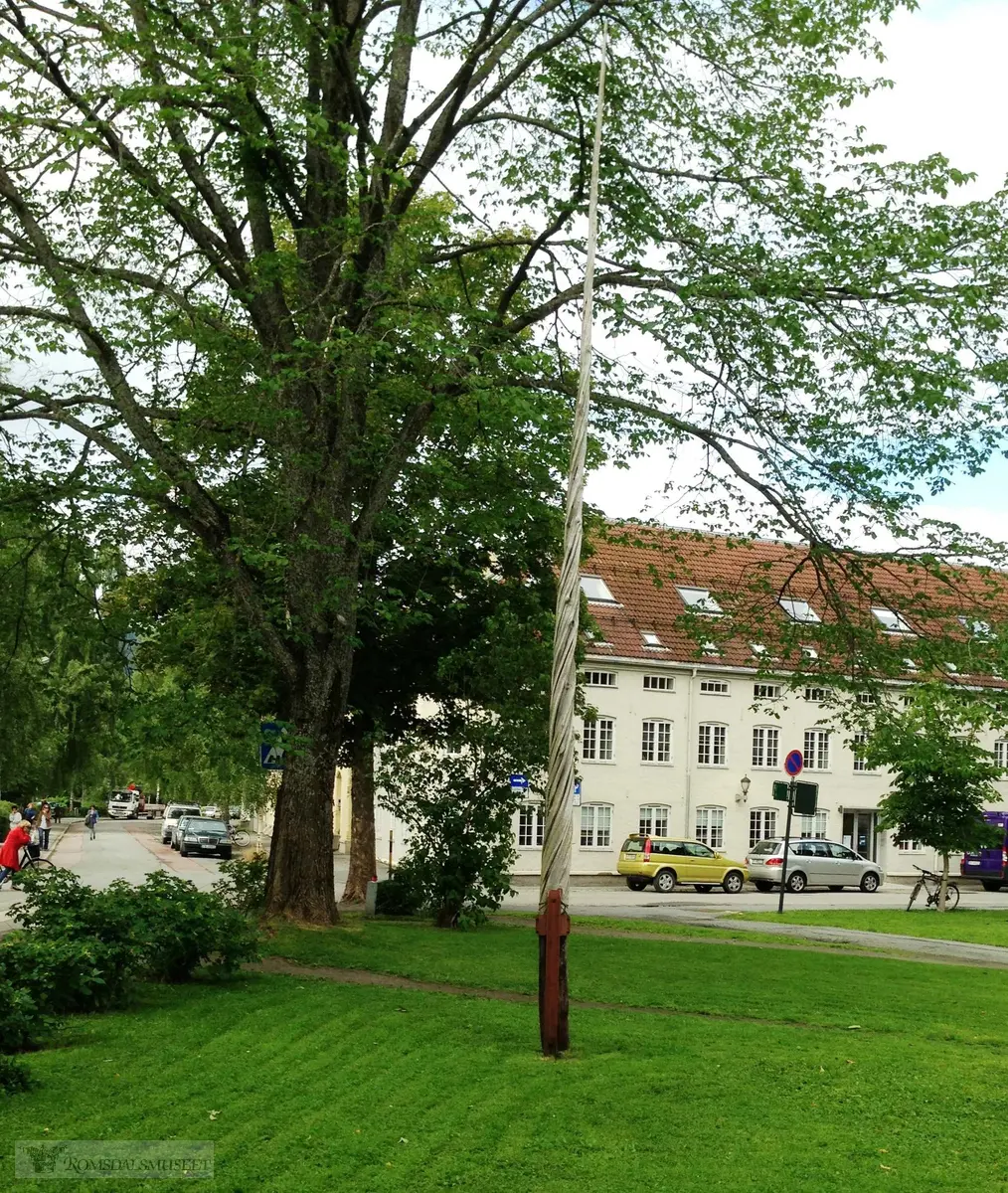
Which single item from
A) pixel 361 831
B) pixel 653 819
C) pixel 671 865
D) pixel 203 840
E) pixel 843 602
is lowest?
pixel 203 840

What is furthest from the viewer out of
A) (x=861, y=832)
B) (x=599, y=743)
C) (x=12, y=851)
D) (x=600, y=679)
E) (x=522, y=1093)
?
(x=861, y=832)

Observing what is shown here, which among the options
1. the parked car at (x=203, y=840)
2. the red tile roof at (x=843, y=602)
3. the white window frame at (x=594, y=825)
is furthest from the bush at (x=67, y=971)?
the parked car at (x=203, y=840)

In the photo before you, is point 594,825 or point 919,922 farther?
point 594,825

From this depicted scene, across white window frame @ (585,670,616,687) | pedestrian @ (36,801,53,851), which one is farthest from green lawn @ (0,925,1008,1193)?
pedestrian @ (36,801,53,851)

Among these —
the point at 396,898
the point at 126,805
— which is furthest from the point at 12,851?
the point at 126,805

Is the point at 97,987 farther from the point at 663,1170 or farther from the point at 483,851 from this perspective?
the point at 483,851

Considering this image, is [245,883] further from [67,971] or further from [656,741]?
[656,741]

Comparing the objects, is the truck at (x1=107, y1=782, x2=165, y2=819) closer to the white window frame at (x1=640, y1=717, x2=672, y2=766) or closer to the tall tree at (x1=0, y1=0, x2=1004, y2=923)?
the white window frame at (x1=640, y1=717, x2=672, y2=766)

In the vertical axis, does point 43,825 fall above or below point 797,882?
above

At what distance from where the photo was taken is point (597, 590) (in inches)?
1922

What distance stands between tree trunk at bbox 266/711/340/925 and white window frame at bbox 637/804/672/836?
1148 inches

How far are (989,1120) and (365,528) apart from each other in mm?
11659

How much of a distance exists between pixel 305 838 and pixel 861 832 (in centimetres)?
3658

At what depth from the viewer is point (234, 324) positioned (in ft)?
65.9
